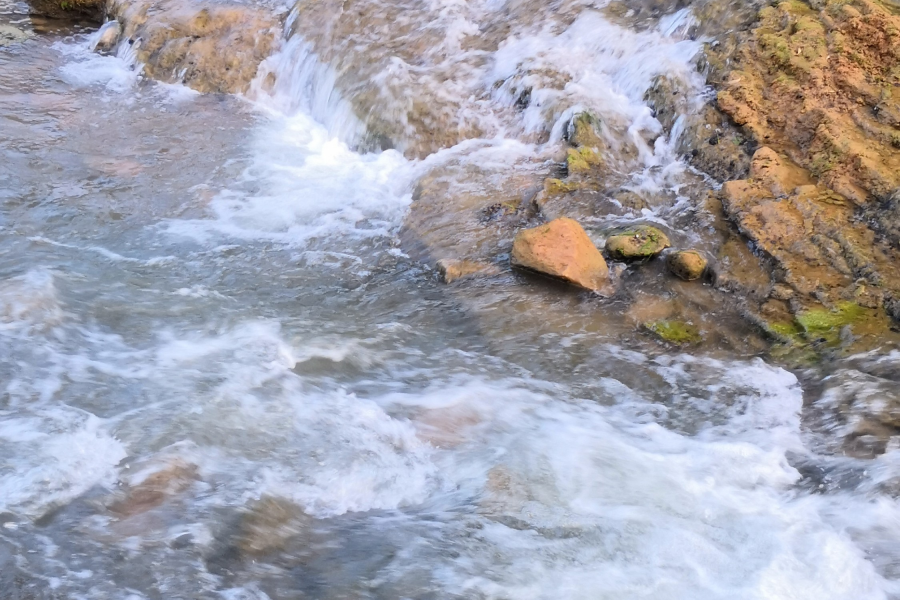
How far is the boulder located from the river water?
17 centimetres

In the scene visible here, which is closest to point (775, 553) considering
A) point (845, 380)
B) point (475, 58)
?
point (845, 380)

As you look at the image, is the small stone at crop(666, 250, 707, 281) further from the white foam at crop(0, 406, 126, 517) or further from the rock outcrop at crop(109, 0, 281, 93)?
the rock outcrop at crop(109, 0, 281, 93)

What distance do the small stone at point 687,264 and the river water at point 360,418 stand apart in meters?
0.59

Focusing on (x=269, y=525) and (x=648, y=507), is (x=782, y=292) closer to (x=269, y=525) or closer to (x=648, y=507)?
(x=648, y=507)

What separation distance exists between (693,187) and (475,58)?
3.00 m

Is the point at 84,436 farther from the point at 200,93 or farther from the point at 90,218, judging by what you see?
the point at 200,93

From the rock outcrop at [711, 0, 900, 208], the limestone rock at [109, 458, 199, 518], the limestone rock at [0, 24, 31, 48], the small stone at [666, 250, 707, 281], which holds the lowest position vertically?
the limestone rock at [109, 458, 199, 518]

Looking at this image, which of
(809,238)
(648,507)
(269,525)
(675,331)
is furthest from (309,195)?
(648,507)

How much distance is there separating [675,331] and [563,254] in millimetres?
885

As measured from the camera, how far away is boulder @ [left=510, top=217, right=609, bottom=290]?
15.6 ft

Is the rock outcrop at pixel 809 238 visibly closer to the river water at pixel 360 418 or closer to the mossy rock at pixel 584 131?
the river water at pixel 360 418

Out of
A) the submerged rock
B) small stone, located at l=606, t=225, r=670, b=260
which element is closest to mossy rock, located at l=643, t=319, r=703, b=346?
small stone, located at l=606, t=225, r=670, b=260

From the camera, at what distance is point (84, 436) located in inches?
139

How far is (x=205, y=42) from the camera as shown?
27.9 ft
